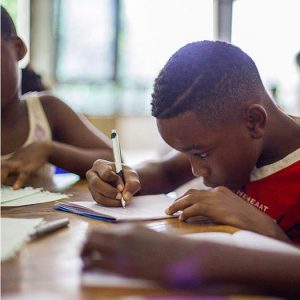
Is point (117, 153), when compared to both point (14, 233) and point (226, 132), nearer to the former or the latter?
point (226, 132)

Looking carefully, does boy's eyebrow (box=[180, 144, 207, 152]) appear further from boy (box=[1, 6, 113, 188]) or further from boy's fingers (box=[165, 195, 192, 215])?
boy (box=[1, 6, 113, 188])

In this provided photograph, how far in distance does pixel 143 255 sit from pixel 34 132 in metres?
0.92

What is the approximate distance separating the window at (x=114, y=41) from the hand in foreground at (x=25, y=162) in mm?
4127

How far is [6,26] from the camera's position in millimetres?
1145

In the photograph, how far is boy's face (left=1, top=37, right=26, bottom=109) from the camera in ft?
3.66

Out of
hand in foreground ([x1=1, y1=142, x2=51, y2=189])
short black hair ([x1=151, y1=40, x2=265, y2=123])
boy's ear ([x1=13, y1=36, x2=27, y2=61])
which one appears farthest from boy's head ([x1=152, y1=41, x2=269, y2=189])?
boy's ear ([x1=13, y1=36, x2=27, y2=61])

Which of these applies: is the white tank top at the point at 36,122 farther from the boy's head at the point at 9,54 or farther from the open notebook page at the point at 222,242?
the open notebook page at the point at 222,242

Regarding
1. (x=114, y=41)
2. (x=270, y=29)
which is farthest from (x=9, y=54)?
(x=114, y=41)

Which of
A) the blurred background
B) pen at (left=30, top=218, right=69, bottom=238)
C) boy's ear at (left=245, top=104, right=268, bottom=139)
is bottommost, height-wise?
the blurred background

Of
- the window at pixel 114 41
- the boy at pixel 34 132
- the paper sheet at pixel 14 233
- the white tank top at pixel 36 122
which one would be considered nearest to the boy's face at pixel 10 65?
the boy at pixel 34 132

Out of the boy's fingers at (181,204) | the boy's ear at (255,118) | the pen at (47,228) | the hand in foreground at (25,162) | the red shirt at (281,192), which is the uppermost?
the boy's ear at (255,118)

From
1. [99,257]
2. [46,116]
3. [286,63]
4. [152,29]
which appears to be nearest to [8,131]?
[46,116]

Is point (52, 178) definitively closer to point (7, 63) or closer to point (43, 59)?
point (7, 63)

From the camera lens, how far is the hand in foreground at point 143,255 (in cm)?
43
